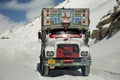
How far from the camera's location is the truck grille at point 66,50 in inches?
672

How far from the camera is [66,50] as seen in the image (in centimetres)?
1709

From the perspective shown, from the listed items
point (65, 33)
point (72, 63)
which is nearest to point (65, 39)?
point (65, 33)

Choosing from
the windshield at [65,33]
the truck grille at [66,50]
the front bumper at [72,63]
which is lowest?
the front bumper at [72,63]

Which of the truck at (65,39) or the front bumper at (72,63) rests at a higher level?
the truck at (65,39)

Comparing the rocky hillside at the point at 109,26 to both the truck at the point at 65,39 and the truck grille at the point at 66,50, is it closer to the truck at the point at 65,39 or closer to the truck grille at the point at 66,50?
the truck at the point at 65,39

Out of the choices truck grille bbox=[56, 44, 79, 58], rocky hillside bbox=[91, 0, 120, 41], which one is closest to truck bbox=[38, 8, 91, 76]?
truck grille bbox=[56, 44, 79, 58]

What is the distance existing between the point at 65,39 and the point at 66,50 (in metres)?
0.71

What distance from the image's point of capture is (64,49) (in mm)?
17062

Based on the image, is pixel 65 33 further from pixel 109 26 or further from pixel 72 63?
pixel 109 26

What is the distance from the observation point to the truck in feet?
56.2

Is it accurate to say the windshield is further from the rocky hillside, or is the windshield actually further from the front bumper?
the rocky hillside

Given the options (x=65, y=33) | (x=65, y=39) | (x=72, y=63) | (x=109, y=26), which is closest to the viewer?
(x=72, y=63)

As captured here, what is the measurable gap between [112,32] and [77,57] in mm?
17228

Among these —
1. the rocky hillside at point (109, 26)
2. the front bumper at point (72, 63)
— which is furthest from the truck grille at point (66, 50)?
the rocky hillside at point (109, 26)
